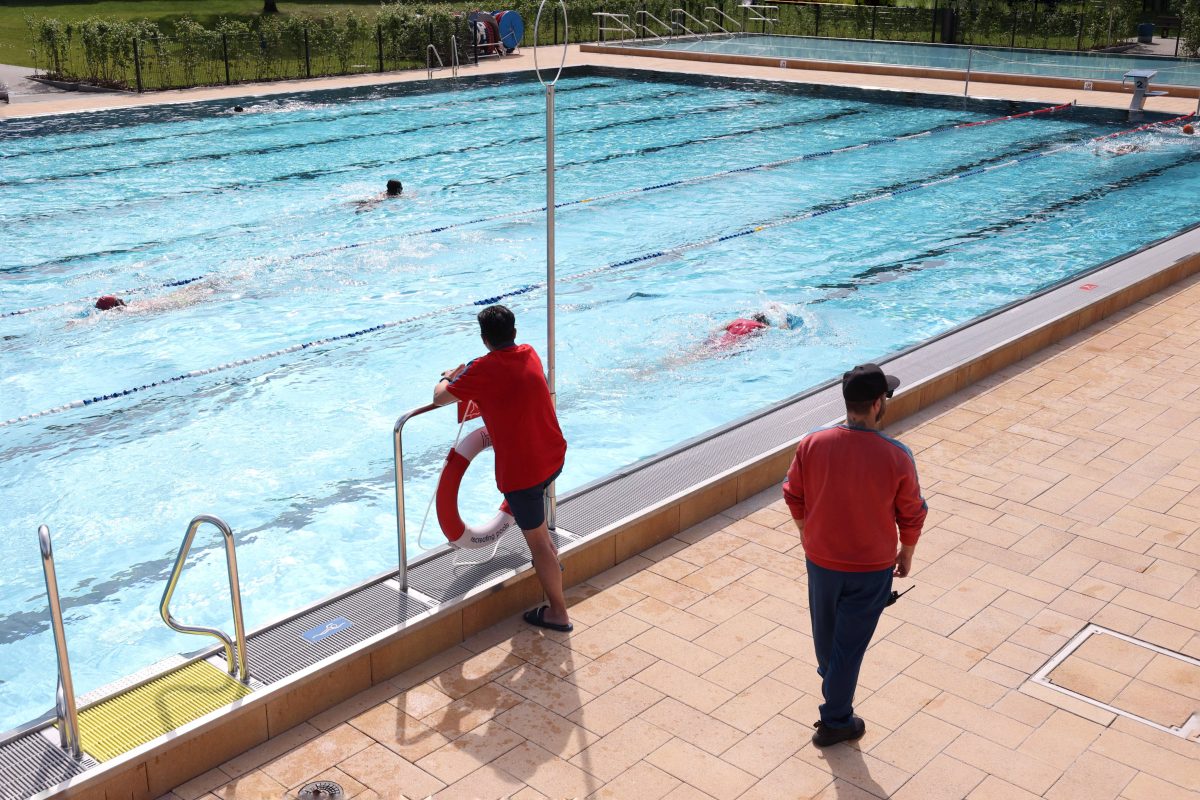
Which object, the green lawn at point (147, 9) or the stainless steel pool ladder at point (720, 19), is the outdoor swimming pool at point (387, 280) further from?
the green lawn at point (147, 9)

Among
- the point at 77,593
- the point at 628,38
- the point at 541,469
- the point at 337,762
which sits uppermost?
the point at 628,38

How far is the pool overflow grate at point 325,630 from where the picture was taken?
12.4 ft

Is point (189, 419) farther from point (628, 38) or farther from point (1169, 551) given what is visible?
point (628, 38)

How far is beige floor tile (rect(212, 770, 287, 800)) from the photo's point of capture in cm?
336

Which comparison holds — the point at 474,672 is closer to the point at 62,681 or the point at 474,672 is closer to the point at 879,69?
the point at 62,681

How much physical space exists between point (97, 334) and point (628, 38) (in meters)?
22.4

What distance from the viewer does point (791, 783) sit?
3449 millimetres

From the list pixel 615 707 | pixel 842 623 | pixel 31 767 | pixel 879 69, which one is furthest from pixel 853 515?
pixel 879 69

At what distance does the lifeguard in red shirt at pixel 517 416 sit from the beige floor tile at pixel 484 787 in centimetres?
84

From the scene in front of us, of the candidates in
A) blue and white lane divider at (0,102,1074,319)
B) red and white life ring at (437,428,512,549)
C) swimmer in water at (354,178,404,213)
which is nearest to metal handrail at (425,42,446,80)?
blue and white lane divider at (0,102,1074,319)

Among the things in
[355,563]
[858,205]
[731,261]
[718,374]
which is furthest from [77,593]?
[858,205]

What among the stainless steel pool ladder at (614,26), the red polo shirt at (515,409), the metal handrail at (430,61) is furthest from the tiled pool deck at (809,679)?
the stainless steel pool ladder at (614,26)

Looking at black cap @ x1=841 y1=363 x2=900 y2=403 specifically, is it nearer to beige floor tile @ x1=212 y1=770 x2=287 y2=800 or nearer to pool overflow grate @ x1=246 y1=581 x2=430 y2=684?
pool overflow grate @ x1=246 y1=581 x2=430 y2=684

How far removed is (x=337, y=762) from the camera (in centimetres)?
352
